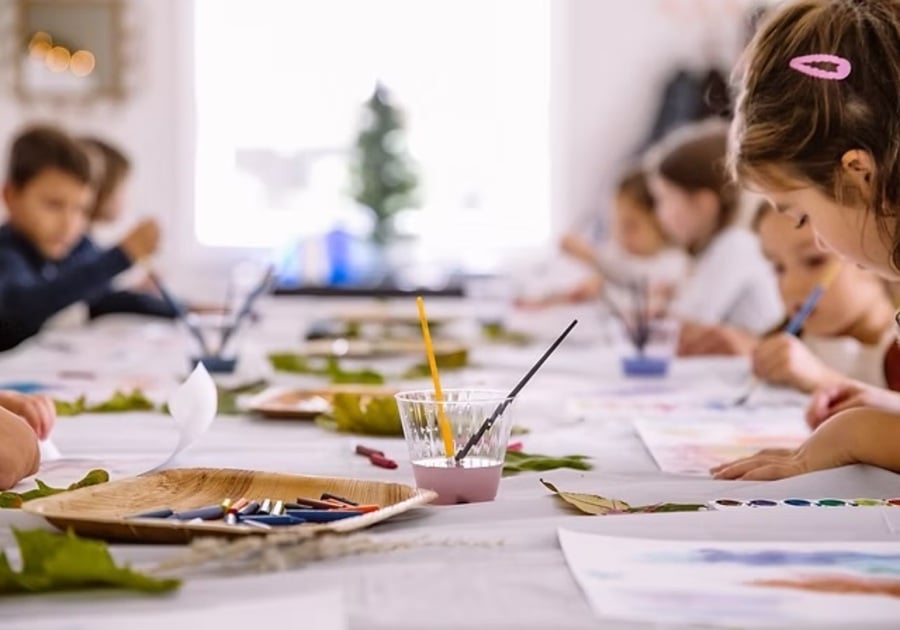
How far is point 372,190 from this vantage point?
5043mm

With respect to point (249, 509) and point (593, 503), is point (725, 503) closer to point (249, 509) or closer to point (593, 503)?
point (593, 503)

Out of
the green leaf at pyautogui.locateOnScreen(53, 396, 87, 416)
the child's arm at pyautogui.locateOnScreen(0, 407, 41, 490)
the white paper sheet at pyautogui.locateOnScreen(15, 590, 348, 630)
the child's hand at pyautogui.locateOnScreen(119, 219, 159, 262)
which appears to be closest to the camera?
the white paper sheet at pyautogui.locateOnScreen(15, 590, 348, 630)

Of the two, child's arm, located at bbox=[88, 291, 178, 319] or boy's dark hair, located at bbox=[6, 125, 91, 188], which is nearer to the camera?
boy's dark hair, located at bbox=[6, 125, 91, 188]

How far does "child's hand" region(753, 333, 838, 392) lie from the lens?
184 cm

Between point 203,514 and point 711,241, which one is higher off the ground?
point 203,514

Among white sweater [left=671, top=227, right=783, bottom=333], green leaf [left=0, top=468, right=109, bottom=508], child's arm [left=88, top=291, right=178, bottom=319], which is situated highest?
green leaf [left=0, top=468, right=109, bottom=508]

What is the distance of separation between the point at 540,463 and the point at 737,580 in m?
0.46

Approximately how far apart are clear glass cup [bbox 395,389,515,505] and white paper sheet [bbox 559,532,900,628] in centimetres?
17

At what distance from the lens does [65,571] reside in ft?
2.49

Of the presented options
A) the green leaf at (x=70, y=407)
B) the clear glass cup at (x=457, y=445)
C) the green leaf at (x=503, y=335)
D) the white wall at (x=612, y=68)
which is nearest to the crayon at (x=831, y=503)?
the clear glass cup at (x=457, y=445)

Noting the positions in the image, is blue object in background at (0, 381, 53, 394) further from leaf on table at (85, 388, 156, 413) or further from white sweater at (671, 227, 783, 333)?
white sweater at (671, 227, 783, 333)

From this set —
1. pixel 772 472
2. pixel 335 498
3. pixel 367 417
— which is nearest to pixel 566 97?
pixel 367 417

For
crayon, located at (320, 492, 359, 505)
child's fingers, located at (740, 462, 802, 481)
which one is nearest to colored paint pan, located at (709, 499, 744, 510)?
child's fingers, located at (740, 462, 802, 481)

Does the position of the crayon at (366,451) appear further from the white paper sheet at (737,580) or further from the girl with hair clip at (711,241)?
the girl with hair clip at (711,241)
